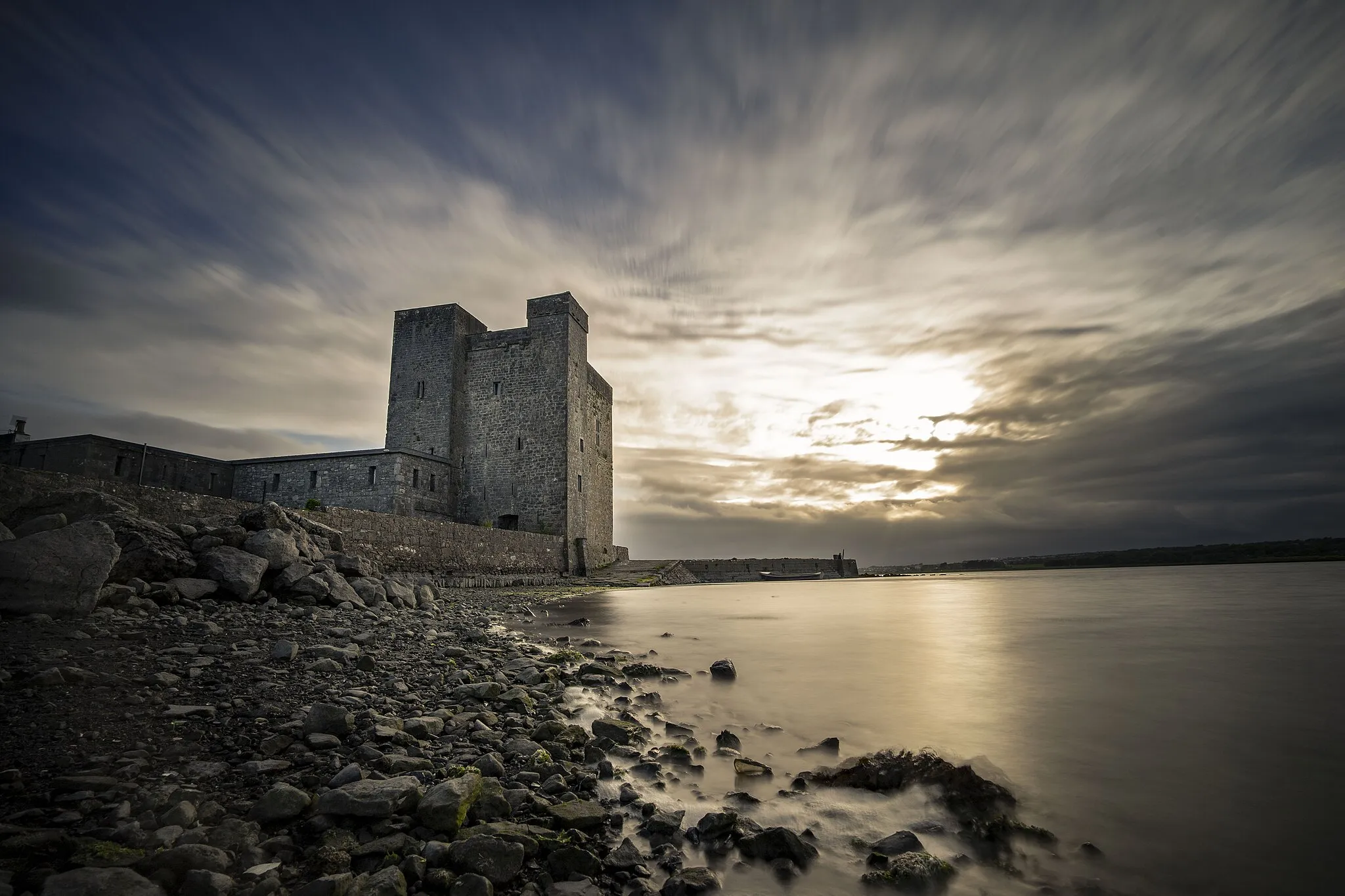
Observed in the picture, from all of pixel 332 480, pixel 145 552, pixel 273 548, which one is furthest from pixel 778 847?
pixel 332 480

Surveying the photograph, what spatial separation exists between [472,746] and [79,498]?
6.96 m

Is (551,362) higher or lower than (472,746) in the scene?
higher

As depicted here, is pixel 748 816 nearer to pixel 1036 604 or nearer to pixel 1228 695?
pixel 1228 695

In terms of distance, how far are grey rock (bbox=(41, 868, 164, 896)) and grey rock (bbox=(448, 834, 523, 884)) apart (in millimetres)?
903

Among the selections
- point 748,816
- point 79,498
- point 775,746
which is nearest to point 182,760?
point 748,816

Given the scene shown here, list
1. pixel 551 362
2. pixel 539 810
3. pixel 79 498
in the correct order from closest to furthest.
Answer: pixel 539 810 → pixel 79 498 → pixel 551 362

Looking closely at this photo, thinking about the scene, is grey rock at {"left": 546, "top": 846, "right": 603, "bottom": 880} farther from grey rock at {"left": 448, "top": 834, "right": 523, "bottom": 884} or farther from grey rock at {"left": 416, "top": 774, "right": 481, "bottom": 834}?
grey rock at {"left": 416, "top": 774, "right": 481, "bottom": 834}

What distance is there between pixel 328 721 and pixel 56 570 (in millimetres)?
3734

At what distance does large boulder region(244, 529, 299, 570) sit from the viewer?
7625mm

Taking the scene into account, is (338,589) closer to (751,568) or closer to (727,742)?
(727,742)

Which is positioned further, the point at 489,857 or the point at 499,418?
the point at 499,418

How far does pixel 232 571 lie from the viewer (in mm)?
6746

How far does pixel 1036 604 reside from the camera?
18328 mm

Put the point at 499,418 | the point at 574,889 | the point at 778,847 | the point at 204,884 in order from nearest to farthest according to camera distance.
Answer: the point at 204,884 < the point at 574,889 < the point at 778,847 < the point at 499,418
